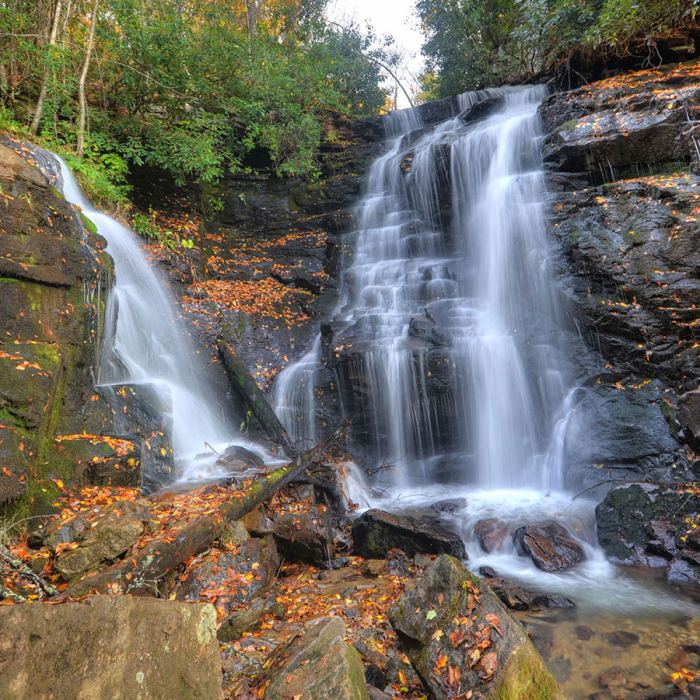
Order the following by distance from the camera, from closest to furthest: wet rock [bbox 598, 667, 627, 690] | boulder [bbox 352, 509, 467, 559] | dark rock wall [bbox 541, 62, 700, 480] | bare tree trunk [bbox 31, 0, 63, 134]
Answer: wet rock [bbox 598, 667, 627, 690]
boulder [bbox 352, 509, 467, 559]
dark rock wall [bbox 541, 62, 700, 480]
bare tree trunk [bbox 31, 0, 63, 134]

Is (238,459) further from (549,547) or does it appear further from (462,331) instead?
(462,331)

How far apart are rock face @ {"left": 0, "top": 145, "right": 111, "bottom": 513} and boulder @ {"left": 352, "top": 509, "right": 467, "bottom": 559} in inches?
136

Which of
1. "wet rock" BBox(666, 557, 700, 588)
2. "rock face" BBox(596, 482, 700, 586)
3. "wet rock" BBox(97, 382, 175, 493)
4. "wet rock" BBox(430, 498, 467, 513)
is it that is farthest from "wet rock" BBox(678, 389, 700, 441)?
"wet rock" BBox(97, 382, 175, 493)

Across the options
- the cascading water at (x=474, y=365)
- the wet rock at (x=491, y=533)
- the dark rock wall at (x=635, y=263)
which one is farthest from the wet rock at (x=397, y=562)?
the dark rock wall at (x=635, y=263)

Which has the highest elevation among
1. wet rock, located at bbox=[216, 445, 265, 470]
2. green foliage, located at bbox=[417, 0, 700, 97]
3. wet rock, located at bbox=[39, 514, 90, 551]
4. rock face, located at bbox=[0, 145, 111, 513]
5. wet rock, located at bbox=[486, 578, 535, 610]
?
green foliage, located at bbox=[417, 0, 700, 97]

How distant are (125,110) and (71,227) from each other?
7.29 meters

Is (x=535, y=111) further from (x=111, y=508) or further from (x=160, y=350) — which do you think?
(x=111, y=508)

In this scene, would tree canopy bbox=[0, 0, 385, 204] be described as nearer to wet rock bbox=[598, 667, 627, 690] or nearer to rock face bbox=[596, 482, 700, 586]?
rock face bbox=[596, 482, 700, 586]

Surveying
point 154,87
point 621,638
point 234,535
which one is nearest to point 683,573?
point 621,638

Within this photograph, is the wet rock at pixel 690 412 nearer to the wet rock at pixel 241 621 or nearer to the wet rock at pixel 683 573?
the wet rock at pixel 683 573

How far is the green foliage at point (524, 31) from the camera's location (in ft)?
35.6

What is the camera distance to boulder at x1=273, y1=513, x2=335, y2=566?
16.5 feet

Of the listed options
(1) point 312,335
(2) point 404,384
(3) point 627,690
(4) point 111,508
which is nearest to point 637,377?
(2) point 404,384

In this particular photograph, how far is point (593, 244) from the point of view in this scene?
796cm
